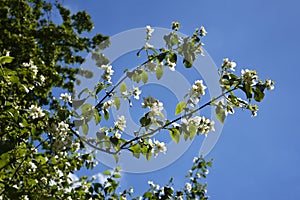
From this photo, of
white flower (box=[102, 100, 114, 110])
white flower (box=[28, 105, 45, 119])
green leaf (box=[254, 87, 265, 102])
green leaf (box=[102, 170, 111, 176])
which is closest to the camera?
green leaf (box=[254, 87, 265, 102])

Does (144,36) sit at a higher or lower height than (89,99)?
higher

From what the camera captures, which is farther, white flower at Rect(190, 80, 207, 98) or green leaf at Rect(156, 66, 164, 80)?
green leaf at Rect(156, 66, 164, 80)

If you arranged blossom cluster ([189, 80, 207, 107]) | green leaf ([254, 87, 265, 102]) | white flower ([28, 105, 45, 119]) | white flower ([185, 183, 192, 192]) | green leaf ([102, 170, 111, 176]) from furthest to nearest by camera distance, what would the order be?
white flower ([185, 183, 192, 192]) < green leaf ([102, 170, 111, 176]) < white flower ([28, 105, 45, 119]) < blossom cluster ([189, 80, 207, 107]) < green leaf ([254, 87, 265, 102])

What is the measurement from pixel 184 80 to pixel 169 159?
53 centimetres

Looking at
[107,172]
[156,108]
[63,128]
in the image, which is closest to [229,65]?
[156,108]

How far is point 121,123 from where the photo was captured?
88.7 inches

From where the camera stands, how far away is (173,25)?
2.25m

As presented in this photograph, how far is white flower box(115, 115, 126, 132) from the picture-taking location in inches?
87.7

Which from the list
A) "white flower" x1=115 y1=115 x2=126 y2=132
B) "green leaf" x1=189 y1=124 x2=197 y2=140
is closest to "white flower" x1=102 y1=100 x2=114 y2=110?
"white flower" x1=115 y1=115 x2=126 y2=132

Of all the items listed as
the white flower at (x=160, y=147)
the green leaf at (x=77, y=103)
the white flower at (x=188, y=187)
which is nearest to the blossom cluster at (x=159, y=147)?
the white flower at (x=160, y=147)

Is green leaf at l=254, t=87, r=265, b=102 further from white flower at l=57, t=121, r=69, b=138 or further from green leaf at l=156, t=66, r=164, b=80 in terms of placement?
white flower at l=57, t=121, r=69, b=138

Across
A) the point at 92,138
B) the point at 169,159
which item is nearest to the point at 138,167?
the point at 169,159

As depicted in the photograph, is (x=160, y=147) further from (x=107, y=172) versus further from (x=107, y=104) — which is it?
(x=107, y=172)

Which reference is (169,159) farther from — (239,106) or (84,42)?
(84,42)
